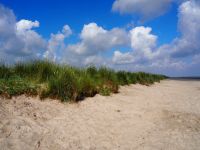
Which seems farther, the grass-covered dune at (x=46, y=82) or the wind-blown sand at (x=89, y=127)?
the grass-covered dune at (x=46, y=82)

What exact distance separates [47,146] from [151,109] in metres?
4.00

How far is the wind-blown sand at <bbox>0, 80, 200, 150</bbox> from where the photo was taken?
4.07 m

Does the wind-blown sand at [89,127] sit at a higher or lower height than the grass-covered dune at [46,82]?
lower

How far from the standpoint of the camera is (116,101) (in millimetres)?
7527

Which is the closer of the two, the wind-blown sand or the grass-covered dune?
the wind-blown sand

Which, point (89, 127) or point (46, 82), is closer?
point (89, 127)

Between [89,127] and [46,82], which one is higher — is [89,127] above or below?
below

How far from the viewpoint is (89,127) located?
492 centimetres

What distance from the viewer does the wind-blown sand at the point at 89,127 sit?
4066 millimetres

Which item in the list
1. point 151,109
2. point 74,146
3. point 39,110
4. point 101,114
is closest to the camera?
point 74,146

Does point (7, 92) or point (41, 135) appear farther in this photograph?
point (7, 92)

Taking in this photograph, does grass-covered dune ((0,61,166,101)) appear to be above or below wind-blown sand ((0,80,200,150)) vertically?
above

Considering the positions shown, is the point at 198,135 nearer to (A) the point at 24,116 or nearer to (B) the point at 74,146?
(B) the point at 74,146

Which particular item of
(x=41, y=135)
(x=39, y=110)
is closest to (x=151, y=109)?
(x=39, y=110)
